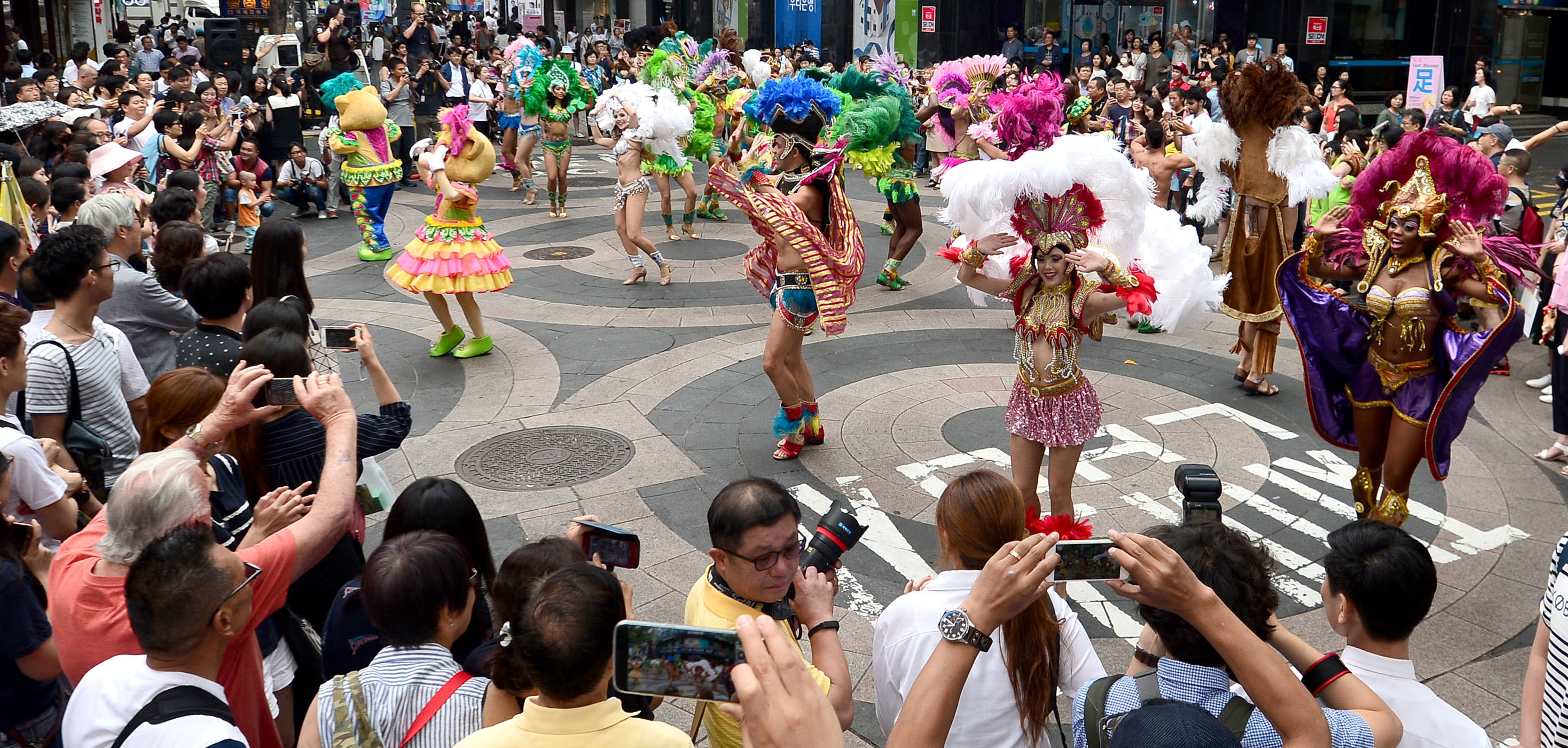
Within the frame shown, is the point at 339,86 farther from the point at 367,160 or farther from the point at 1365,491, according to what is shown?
the point at 1365,491

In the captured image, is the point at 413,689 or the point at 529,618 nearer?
the point at 529,618

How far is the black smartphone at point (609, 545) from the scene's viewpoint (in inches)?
131

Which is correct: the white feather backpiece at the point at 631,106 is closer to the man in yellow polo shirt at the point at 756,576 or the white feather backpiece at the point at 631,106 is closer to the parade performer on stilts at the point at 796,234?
the parade performer on stilts at the point at 796,234

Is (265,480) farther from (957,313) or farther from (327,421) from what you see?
(957,313)

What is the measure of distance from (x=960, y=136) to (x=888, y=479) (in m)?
5.90

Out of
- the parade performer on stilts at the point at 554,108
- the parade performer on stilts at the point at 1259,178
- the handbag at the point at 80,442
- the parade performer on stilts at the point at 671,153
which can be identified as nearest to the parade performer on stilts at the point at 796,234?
the parade performer on stilts at the point at 1259,178

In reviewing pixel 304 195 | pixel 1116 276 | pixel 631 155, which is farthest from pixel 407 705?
pixel 304 195

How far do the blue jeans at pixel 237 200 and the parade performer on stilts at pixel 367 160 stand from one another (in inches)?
58.9

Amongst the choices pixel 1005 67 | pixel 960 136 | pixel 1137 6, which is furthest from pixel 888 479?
pixel 1137 6

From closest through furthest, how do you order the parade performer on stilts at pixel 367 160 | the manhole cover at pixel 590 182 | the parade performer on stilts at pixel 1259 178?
1. the parade performer on stilts at pixel 1259 178
2. the parade performer on stilts at pixel 367 160
3. the manhole cover at pixel 590 182

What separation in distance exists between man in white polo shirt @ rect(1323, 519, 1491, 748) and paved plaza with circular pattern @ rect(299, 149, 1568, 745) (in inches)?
67.5

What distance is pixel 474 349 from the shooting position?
30.3 feet

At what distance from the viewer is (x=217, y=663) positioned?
2699mm

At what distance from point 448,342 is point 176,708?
274 inches
